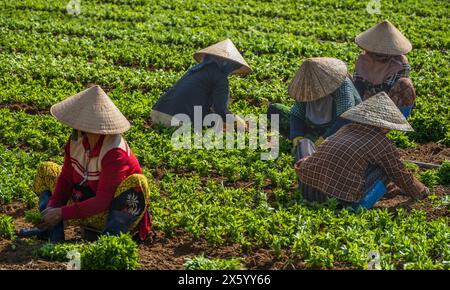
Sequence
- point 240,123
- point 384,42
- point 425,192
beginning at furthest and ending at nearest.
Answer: point 240,123 → point 384,42 → point 425,192

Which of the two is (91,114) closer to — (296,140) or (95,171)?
(95,171)

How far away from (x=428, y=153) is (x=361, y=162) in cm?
262

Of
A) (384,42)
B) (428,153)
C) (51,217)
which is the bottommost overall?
(428,153)

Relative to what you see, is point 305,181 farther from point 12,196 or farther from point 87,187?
point 12,196

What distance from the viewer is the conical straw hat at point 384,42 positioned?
10078mm

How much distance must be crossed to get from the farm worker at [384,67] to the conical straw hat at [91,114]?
13.1 feet

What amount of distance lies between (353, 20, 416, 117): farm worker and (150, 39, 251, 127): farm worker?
142 cm

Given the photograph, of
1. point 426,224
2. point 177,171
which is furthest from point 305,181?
point 177,171

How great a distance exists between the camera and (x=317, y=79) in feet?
29.8

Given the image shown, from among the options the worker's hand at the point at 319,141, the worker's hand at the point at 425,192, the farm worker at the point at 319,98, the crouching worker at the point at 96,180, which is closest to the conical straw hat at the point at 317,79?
the farm worker at the point at 319,98

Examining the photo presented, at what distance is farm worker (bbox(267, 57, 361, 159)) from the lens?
9.05 metres

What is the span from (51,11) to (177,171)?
8.19 metres

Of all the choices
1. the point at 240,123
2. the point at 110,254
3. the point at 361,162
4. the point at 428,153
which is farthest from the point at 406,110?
the point at 110,254

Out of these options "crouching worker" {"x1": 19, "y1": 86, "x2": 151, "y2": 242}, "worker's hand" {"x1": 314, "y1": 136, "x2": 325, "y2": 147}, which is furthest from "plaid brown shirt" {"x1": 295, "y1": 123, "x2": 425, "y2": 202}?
"crouching worker" {"x1": 19, "y1": 86, "x2": 151, "y2": 242}
